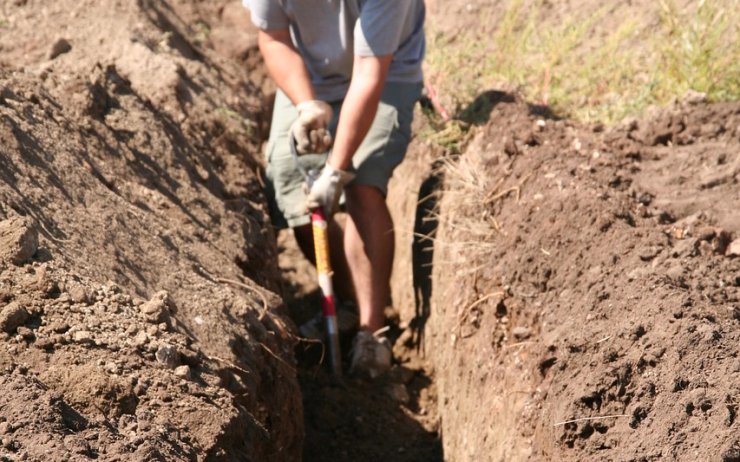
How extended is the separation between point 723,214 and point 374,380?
1789 millimetres

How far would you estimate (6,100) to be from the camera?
12.5ft

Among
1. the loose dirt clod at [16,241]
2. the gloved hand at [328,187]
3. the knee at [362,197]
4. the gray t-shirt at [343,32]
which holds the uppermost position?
the gray t-shirt at [343,32]

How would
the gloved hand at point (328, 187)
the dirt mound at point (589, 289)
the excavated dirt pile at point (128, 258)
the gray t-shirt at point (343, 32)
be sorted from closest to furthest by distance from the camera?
the excavated dirt pile at point (128, 258), the dirt mound at point (589, 289), the gray t-shirt at point (343, 32), the gloved hand at point (328, 187)

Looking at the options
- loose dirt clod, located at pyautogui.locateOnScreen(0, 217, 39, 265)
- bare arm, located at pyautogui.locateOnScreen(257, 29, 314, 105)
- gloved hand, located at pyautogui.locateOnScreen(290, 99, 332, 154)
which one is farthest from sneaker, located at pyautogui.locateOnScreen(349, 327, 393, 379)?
loose dirt clod, located at pyautogui.locateOnScreen(0, 217, 39, 265)

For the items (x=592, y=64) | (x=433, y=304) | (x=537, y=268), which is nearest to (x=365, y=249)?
(x=433, y=304)

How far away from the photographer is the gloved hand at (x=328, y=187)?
4.36 m

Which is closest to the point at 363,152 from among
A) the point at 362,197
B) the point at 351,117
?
the point at 362,197

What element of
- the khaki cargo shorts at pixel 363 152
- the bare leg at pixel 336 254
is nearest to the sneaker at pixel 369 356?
the bare leg at pixel 336 254

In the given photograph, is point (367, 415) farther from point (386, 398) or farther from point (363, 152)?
point (363, 152)

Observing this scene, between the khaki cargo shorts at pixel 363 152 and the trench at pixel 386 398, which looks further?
the khaki cargo shorts at pixel 363 152

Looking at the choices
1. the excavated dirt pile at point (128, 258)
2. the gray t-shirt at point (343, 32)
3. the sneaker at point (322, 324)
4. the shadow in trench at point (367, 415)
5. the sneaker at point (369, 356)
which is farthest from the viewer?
the sneaker at point (322, 324)

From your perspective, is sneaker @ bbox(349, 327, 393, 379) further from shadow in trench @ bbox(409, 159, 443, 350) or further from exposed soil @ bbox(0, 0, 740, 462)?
shadow in trench @ bbox(409, 159, 443, 350)

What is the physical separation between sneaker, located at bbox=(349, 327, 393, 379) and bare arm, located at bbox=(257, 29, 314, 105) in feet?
3.79

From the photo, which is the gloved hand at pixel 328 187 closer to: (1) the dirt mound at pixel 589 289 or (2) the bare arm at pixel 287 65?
(2) the bare arm at pixel 287 65
